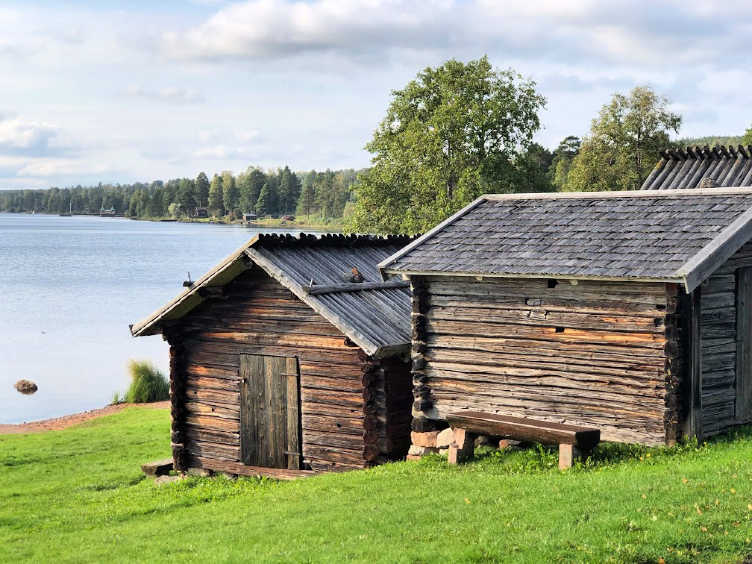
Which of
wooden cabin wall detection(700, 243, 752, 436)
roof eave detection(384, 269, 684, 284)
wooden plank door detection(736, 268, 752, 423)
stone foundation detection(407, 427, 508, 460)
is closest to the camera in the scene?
roof eave detection(384, 269, 684, 284)

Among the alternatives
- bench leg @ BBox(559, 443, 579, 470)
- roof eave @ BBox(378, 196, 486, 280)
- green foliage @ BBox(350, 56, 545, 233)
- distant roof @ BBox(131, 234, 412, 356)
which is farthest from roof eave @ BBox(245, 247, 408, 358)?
green foliage @ BBox(350, 56, 545, 233)

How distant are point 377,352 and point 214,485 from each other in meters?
4.93

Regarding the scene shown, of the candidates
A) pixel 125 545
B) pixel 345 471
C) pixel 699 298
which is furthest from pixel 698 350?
pixel 125 545

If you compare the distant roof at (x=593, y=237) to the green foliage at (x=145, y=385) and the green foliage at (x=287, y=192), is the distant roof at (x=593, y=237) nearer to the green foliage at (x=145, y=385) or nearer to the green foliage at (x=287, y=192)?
the green foliage at (x=145, y=385)

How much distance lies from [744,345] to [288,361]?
8712 millimetres

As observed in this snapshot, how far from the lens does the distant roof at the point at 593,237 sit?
14930 millimetres

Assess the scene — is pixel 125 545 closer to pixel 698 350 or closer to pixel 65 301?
pixel 698 350

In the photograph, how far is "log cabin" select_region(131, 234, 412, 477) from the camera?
1833 centimetres

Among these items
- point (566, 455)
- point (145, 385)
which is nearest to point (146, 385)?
point (145, 385)

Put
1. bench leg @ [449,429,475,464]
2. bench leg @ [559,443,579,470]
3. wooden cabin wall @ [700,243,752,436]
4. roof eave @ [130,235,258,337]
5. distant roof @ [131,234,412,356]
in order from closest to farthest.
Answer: bench leg @ [559,443,579,470], wooden cabin wall @ [700,243,752,436], bench leg @ [449,429,475,464], distant roof @ [131,234,412,356], roof eave @ [130,235,258,337]

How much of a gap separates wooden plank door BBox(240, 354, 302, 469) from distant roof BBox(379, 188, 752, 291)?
3.50m

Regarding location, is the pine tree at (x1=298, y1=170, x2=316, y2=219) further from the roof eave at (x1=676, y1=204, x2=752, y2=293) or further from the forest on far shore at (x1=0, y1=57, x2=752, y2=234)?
the roof eave at (x1=676, y1=204, x2=752, y2=293)

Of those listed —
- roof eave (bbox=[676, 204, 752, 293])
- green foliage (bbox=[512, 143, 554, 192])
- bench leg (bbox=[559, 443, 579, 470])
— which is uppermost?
green foliage (bbox=[512, 143, 554, 192])

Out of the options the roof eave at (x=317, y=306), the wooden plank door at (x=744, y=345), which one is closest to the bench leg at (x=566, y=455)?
the wooden plank door at (x=744, y=345)
